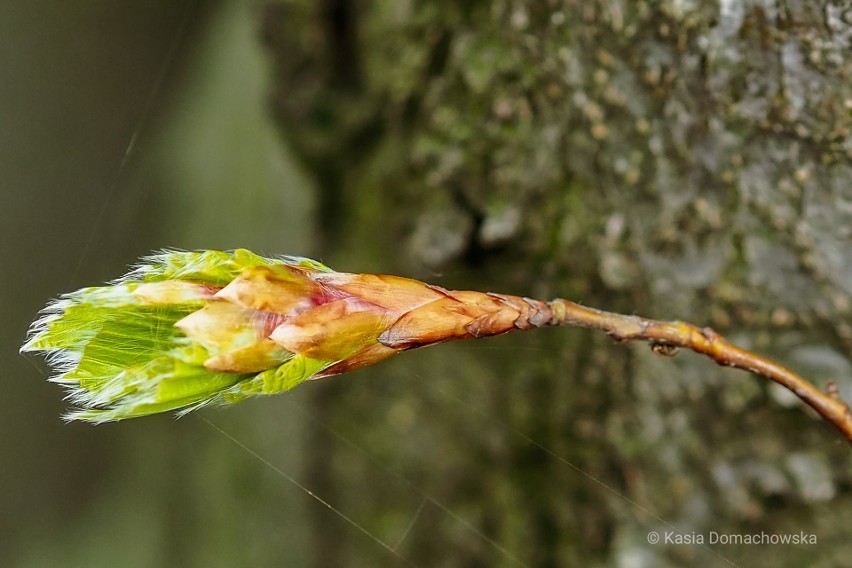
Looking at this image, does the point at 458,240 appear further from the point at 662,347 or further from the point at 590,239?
the point at 662,347

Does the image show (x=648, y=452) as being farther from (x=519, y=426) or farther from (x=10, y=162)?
(x=10, y=162)

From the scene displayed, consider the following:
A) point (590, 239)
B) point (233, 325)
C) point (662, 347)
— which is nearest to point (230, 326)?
point (233, 325)

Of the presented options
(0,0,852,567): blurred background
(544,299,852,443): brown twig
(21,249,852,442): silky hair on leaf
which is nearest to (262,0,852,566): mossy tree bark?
(0,0,852,567): blurred background

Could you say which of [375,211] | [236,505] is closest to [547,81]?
[375,211]

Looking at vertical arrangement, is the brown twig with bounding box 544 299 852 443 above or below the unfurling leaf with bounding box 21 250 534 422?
below

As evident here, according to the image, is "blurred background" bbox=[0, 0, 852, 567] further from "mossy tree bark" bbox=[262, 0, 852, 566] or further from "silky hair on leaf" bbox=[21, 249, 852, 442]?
"silky hair on leaf" bbox=[21, 249, 852, 442]
